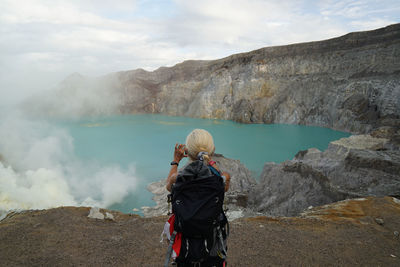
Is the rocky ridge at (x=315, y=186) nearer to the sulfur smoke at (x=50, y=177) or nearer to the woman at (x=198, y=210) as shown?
the sulfur smoke at (x=50, y=177)

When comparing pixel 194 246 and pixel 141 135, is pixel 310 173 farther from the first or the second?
pixel 141 135

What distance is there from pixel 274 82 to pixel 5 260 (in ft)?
119

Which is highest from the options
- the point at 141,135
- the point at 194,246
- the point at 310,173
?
the point at 194,246

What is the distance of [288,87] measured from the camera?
35156 mm

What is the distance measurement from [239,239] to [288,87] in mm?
33694

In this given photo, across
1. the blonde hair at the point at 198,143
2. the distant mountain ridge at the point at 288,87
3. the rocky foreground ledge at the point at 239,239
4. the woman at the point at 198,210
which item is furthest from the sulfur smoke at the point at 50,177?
the distant mountain ridge at the point at 288,87

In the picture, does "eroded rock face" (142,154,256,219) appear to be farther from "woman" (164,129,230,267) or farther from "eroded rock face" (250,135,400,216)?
"woman" (164,129,230,267)

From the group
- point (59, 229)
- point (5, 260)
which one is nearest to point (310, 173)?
point (59, 229)

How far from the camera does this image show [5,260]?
3662 mm

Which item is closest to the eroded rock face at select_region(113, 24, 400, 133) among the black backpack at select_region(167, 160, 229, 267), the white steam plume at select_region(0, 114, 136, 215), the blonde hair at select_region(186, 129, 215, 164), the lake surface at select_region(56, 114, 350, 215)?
the lake surface at select_region(56, 114, 350, 215)

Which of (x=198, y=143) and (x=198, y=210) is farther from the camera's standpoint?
(x=198, y=143)

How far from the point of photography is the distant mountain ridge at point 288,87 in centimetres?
2631

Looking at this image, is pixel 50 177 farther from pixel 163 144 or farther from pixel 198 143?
pixel 198 143

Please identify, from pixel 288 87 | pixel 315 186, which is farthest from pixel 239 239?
pixel 288 87
